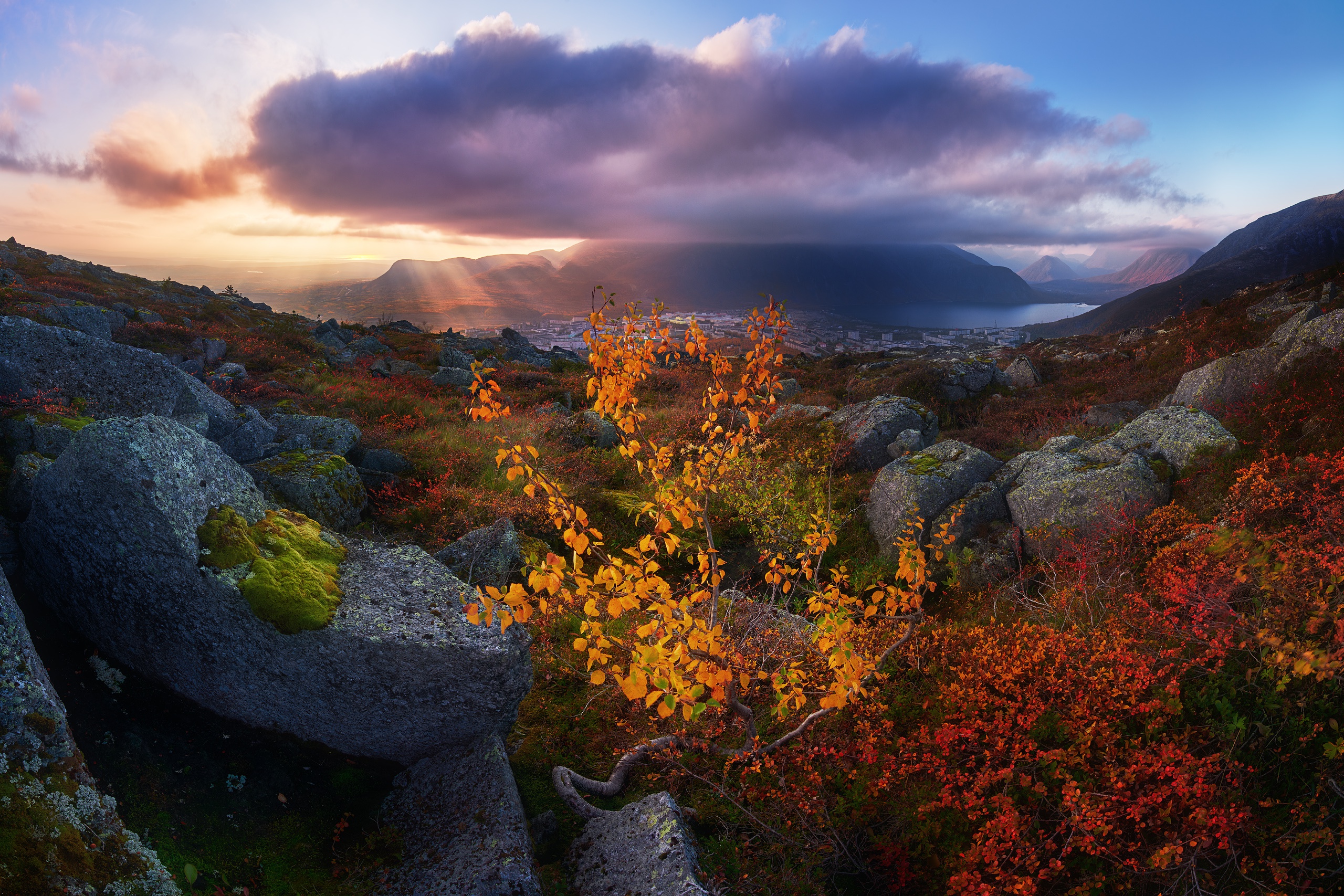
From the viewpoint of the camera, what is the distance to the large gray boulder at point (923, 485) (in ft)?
36.0

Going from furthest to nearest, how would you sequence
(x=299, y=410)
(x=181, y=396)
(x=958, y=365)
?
(x=958, y=365), (x=299, y=410), (x=181, y=396)

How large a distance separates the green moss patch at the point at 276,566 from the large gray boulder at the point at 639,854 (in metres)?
3.24

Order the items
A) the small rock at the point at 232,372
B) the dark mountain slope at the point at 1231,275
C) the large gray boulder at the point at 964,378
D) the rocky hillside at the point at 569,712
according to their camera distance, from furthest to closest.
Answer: the dark mountain slope at the point at 1231,275 < the large gray boulder at the point at 964,378 < the small rock at the point at 232,372 < the rocky hillside at the point at 569,712

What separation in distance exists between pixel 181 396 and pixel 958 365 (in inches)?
1081

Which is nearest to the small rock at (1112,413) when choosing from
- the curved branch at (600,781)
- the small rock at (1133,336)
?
the curved branch at (600,781)

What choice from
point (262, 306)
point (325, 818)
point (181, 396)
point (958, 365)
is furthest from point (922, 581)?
point (262, 306)

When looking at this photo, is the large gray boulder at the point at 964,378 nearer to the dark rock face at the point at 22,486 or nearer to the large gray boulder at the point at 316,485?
the large gray boulder at the point at 316,485

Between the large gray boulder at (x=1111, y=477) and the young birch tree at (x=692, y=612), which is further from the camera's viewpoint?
the large gray boulder at (x=1111, y=477)

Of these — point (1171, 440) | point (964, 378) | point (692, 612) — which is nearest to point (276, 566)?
point (692, 612)

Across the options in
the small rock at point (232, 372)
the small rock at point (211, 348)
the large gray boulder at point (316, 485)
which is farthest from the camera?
the small rock at point (211, 348)

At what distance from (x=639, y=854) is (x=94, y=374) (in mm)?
11703

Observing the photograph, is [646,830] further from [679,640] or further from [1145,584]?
[1145,584]

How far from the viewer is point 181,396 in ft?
33.2

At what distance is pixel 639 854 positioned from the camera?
4.69 metres
